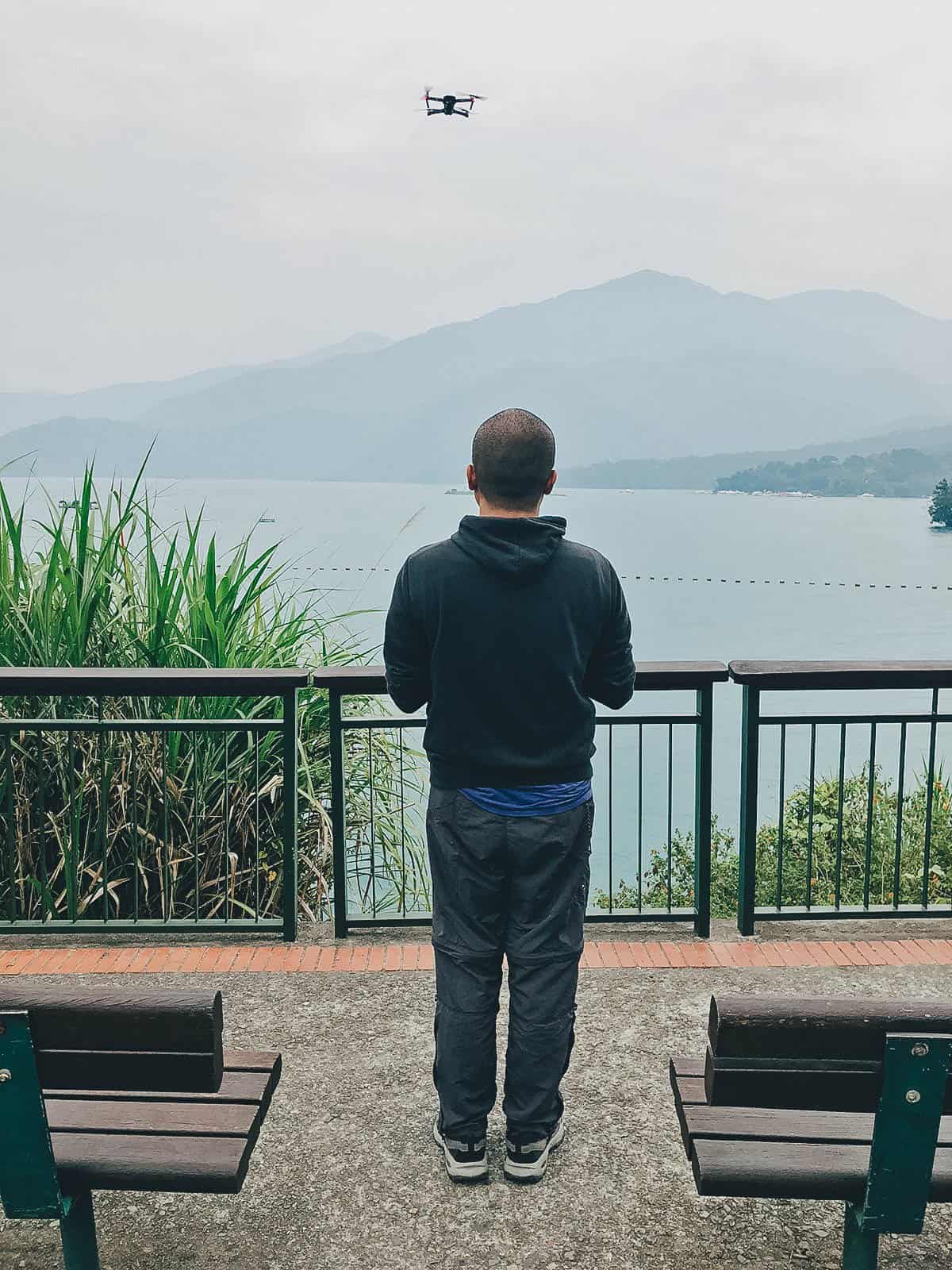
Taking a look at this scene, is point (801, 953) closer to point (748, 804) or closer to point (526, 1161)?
point (748, 804)

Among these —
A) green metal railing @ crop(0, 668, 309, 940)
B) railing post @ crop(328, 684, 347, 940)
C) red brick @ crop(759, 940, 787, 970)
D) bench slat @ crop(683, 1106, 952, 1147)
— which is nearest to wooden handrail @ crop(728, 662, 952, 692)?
red brick @ crop(759, 940, 787, 970)

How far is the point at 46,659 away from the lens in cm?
527

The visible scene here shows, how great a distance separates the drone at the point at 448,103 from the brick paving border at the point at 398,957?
326 inches

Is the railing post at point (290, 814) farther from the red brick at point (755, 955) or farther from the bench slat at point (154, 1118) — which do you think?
the bench slat at point (154, 1118)

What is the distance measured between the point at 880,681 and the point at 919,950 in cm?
109

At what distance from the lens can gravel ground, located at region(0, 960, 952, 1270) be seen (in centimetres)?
265

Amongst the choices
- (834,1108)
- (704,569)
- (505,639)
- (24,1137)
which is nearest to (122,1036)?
(24,1137)

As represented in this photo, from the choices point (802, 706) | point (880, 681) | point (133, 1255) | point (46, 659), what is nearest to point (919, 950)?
point (880, 681)

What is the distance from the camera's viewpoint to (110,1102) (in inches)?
89.9

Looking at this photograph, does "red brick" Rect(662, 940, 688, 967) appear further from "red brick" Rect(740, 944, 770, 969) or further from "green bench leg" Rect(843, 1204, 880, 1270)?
"green bench leg" Rect(843, 1204, 880, 1270)

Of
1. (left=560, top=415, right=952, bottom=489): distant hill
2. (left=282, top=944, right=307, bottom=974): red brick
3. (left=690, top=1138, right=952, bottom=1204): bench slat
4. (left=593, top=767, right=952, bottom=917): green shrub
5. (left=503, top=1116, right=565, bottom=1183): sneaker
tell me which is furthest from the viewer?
(left=560, top=415, right=952, bottom=489): distant hill

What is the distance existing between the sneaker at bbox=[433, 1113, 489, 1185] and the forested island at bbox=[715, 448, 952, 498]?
79022mm

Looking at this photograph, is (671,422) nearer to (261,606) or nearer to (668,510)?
(668,510)

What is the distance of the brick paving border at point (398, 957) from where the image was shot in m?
4.37
